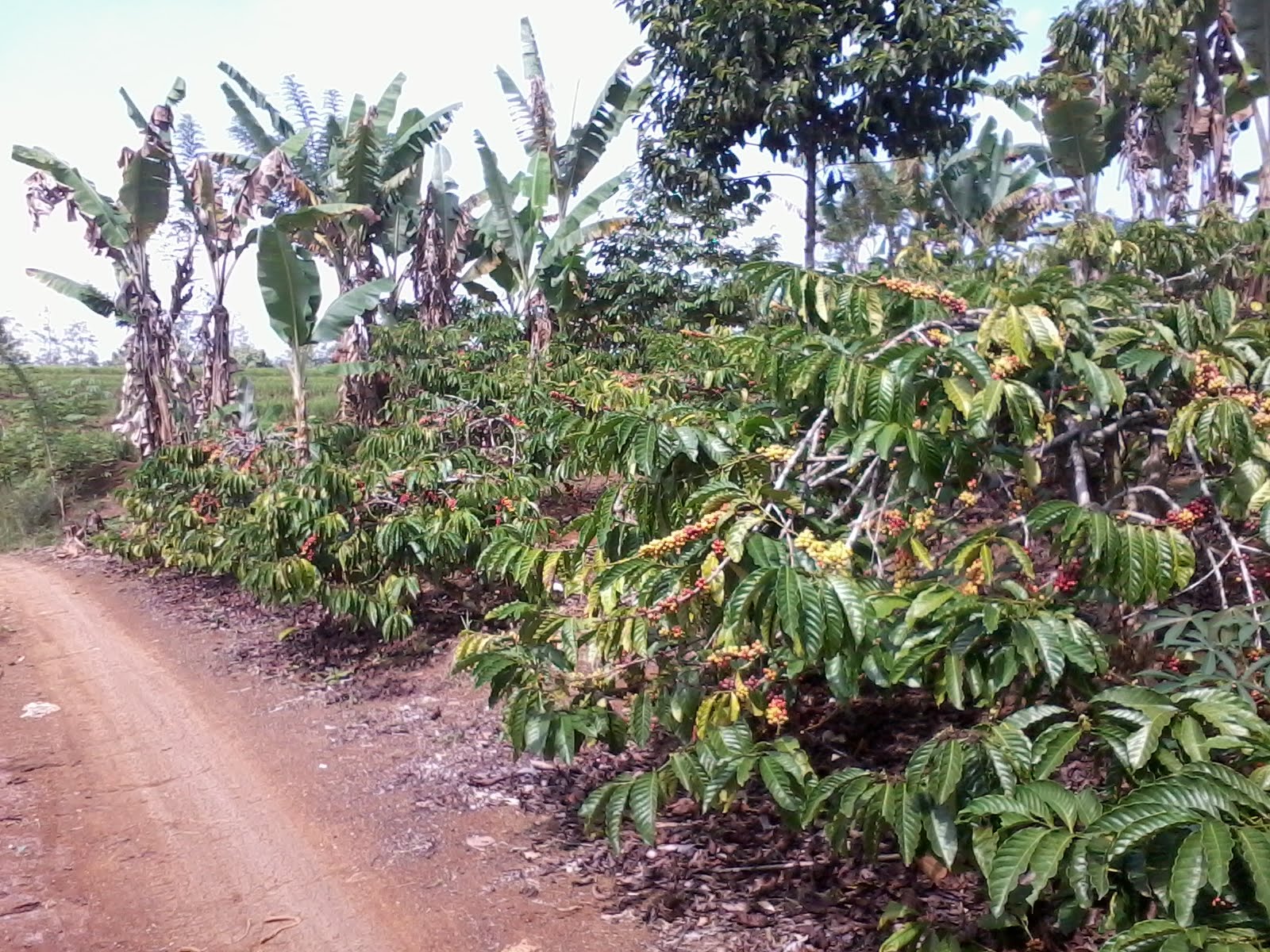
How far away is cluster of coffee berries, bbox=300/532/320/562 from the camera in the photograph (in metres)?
→ 6.51

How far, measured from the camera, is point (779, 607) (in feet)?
7.59

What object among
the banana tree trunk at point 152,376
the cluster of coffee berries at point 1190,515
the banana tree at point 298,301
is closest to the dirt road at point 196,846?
the cluster of coffee berries at point 1190,515

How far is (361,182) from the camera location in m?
12.6

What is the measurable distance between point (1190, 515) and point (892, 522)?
2.80 ft

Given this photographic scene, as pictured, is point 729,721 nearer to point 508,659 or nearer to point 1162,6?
point 508,659

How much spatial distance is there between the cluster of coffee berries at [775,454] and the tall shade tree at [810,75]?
7.36 metres

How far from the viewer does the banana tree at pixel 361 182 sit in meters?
12.6

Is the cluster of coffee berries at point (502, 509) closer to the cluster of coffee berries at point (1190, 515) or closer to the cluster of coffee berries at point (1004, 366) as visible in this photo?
the cluster of coffee berries at point (1004, 366)

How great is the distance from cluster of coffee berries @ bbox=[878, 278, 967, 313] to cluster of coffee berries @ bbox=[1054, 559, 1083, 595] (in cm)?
90

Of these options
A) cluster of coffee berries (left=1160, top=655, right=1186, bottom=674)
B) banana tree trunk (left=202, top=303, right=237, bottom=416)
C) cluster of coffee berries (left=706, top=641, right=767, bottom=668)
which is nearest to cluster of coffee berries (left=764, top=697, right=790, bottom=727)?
cluster of coffee berries (left=706, top=641, right=767, bottom=668)

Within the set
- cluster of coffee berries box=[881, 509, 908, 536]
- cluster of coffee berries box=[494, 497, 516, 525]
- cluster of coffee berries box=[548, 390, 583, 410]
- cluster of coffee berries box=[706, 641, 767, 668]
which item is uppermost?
cluster of coffee berries box=[548, 390, 583, 410]

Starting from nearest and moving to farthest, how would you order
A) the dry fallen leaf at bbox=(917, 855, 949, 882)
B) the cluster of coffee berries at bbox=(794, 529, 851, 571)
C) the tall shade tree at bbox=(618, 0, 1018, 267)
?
the cluster of coffee berries at bbox=(794, 529, 851, 571), the dry fallen leaf at bbox=(917, 855, 949, 882), the tall shade tree at bbox=(618, 0, 1018, 267)

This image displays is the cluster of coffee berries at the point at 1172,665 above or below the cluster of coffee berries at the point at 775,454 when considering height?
below

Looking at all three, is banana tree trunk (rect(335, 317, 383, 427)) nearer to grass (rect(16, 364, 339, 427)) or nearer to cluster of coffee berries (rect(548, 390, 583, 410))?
grass (rect(16, 364, 339, 427))
